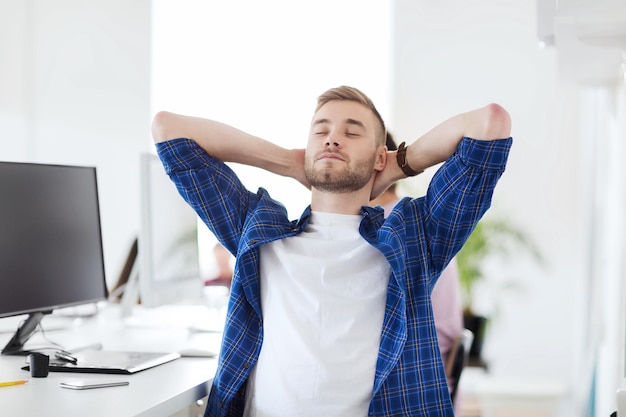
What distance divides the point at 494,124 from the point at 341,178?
1.23 ft

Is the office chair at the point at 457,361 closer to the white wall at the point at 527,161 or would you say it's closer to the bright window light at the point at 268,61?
the white wall at the point at 527,161

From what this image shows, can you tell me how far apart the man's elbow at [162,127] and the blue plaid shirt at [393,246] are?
2 cm

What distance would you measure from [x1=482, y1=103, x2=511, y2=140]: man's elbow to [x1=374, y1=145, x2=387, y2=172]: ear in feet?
0.91

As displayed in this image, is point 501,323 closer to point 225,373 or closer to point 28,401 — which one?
point 225,373

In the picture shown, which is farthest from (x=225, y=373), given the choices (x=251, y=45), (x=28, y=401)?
(x=251, y=45)

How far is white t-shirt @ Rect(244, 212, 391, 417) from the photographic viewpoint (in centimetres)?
174

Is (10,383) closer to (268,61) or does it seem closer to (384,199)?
(384,199)

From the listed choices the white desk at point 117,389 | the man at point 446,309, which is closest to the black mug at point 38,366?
the white desk at point 117,389

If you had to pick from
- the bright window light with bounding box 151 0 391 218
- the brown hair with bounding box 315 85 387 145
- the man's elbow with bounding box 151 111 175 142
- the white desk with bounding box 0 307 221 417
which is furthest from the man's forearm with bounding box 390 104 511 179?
the bright window light with bounding box 151 0 391 218

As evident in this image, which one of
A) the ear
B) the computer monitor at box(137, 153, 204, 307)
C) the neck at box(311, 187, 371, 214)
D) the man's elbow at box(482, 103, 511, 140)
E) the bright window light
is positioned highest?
the bright window light

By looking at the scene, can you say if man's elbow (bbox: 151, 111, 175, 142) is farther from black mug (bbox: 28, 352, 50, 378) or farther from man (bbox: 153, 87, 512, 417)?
black mug (bbox: 28, 352, 50, 378)

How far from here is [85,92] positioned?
421 centimetres

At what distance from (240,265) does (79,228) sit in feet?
1.93

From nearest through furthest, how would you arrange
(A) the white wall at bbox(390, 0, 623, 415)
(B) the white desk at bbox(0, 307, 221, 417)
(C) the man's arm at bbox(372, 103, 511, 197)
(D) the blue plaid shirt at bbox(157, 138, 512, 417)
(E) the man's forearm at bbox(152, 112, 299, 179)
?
1. (B) the white desk at bbox(0, 307, 221, 417)
2. (D) the blue plaid shirt at bbox(157, 138, 512, 417)
3. (C) the man's arm at bbox(372, 103, 511, 197)
4. (E) the man's forearm at bbox(152, 112, 299, 179)
5. (A) the white wall at bbox(390, 0, 623, 415)
